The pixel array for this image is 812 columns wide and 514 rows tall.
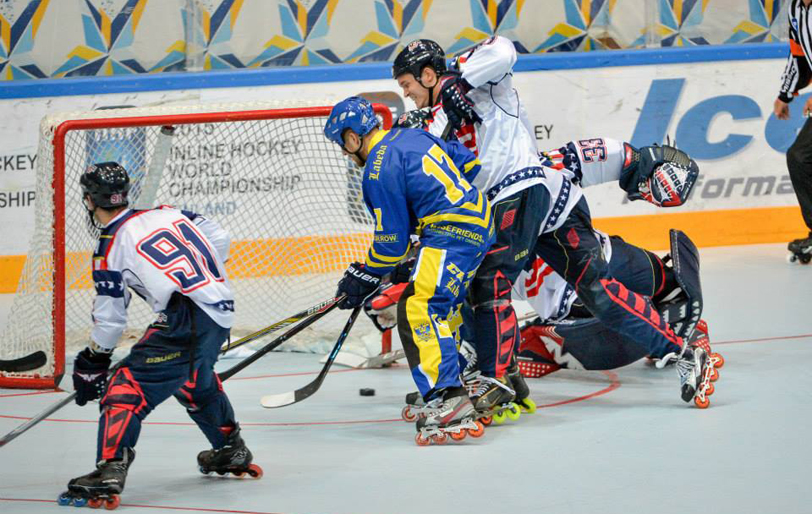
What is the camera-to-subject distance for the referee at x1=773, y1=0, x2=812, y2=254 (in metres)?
6.65

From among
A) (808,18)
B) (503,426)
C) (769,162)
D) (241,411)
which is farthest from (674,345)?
(769,162)

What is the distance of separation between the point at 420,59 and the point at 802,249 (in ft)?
12.0

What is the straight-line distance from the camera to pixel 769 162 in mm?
7781

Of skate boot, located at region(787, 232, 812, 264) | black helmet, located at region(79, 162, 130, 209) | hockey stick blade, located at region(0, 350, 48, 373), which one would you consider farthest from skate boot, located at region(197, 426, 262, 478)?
skate boot, located at region(787, 232, 812, 264)

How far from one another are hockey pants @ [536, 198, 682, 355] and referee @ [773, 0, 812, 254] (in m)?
2.73

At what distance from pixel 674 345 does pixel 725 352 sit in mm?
963

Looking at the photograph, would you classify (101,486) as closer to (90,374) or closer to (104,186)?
(90,374)

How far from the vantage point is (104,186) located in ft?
11.5

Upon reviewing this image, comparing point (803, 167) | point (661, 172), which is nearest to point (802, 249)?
point (803, 167)

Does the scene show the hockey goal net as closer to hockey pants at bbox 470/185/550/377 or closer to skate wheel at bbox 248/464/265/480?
hockey pants at bbox 470/185/550/377

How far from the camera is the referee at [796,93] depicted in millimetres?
6648

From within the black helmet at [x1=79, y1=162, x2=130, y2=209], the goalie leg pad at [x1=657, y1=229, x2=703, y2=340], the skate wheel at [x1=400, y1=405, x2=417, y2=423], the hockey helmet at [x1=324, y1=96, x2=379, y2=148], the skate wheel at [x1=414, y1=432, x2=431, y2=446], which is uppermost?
the hockey helmet at [x1=324, y1=96, x2=379, y2=148]

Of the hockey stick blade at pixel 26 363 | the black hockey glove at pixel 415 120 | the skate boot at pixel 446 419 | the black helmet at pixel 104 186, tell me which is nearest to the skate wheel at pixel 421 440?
the skate boot at pixel 446 419

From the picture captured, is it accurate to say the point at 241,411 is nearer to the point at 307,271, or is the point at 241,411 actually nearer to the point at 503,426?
the point at 503,426
